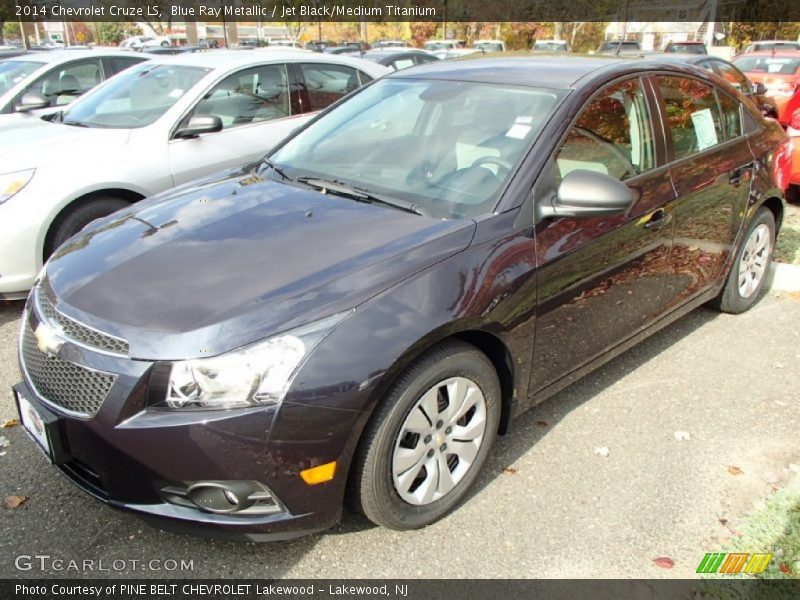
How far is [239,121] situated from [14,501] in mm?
3620

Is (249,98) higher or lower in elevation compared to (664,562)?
higher

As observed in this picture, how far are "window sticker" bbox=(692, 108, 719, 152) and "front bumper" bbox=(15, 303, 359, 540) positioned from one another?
2749 millimetres

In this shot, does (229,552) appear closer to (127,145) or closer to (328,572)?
(328,572)

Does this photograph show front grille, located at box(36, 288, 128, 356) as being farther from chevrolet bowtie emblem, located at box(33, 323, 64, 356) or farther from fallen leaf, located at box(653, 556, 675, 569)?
fallen leaf, located at box(653, 556, 675, 569)

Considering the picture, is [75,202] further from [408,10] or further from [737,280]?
[408,10]

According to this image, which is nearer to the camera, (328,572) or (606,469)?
(328,572)

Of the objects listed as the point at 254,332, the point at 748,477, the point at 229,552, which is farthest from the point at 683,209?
the point at 229,552

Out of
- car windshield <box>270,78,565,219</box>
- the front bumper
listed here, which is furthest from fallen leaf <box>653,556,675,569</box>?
car windshield <box>270,78,565,219</box>

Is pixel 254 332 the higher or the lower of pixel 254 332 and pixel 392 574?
the higher

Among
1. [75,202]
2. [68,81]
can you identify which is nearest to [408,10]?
[68,81]

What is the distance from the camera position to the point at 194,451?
2.07 m

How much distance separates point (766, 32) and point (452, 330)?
145 feet

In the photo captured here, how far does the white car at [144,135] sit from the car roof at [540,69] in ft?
6.67

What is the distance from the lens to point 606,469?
118 inches
